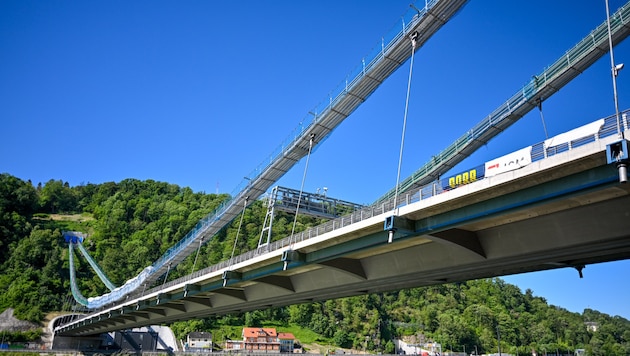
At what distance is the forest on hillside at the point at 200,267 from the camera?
113 meters

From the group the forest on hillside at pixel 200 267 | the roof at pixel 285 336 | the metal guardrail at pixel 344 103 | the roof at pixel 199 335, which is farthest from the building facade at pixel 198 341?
the metal guardrail at pixel 344 103

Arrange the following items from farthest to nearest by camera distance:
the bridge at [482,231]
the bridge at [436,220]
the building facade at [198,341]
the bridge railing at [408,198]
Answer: the building facade at [198,341]
the bridge at [436,220]
the bridge at [482,231]
the bridge railing at [408,198]

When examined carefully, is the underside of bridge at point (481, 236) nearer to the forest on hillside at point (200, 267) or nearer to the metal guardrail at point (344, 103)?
the metal guardrail at point (344, 103)

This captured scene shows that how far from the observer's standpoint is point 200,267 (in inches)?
4902

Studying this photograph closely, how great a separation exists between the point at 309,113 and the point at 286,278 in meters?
12.4

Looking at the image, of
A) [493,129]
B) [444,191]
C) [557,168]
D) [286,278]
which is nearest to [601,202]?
[557,168]

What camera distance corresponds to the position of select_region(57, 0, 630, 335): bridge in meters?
14.3

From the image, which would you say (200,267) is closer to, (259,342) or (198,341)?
(198,341)

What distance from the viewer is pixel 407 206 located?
1809cm

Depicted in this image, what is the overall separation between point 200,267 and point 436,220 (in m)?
115

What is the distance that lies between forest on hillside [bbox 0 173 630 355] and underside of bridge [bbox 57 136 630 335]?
7628 cm

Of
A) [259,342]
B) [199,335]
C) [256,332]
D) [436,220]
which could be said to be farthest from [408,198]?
[256,332]

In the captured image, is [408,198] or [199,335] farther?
[199,335]

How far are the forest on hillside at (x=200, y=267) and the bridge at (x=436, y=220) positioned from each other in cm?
6818
